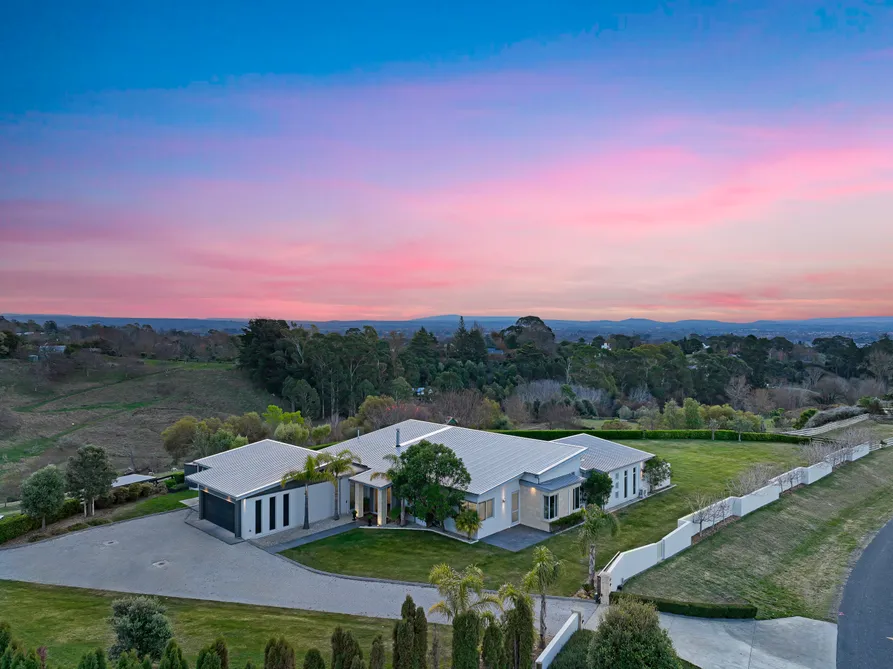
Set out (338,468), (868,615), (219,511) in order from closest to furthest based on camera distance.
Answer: (868,615)
(338,468)
(219,511)

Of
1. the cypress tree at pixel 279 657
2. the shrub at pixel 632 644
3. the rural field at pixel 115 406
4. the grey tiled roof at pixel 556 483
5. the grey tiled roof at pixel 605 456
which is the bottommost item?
the rural field at pixel 115 406

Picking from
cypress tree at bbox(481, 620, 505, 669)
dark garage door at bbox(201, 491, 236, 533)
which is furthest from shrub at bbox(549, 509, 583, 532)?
dark garage door at bbox(201, 491, 236, 533)

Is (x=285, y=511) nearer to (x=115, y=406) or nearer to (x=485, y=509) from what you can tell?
(x=485, y=509)

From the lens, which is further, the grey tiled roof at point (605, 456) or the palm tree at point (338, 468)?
the grey tiled roof at point (605, 456)

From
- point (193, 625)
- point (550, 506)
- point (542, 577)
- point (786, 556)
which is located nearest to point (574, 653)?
point (542, 577)

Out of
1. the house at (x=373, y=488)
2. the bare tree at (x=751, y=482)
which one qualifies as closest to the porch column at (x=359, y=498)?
the house at (x=373, y=488)

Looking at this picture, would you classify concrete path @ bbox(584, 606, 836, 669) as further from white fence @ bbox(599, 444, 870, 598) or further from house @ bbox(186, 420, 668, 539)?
house @ bbox(186, 420, 668, 539)

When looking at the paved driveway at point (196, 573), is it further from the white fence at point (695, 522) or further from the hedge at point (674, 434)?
the hedge at point (674, 434)

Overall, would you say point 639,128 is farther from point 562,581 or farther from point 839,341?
point 839,341
